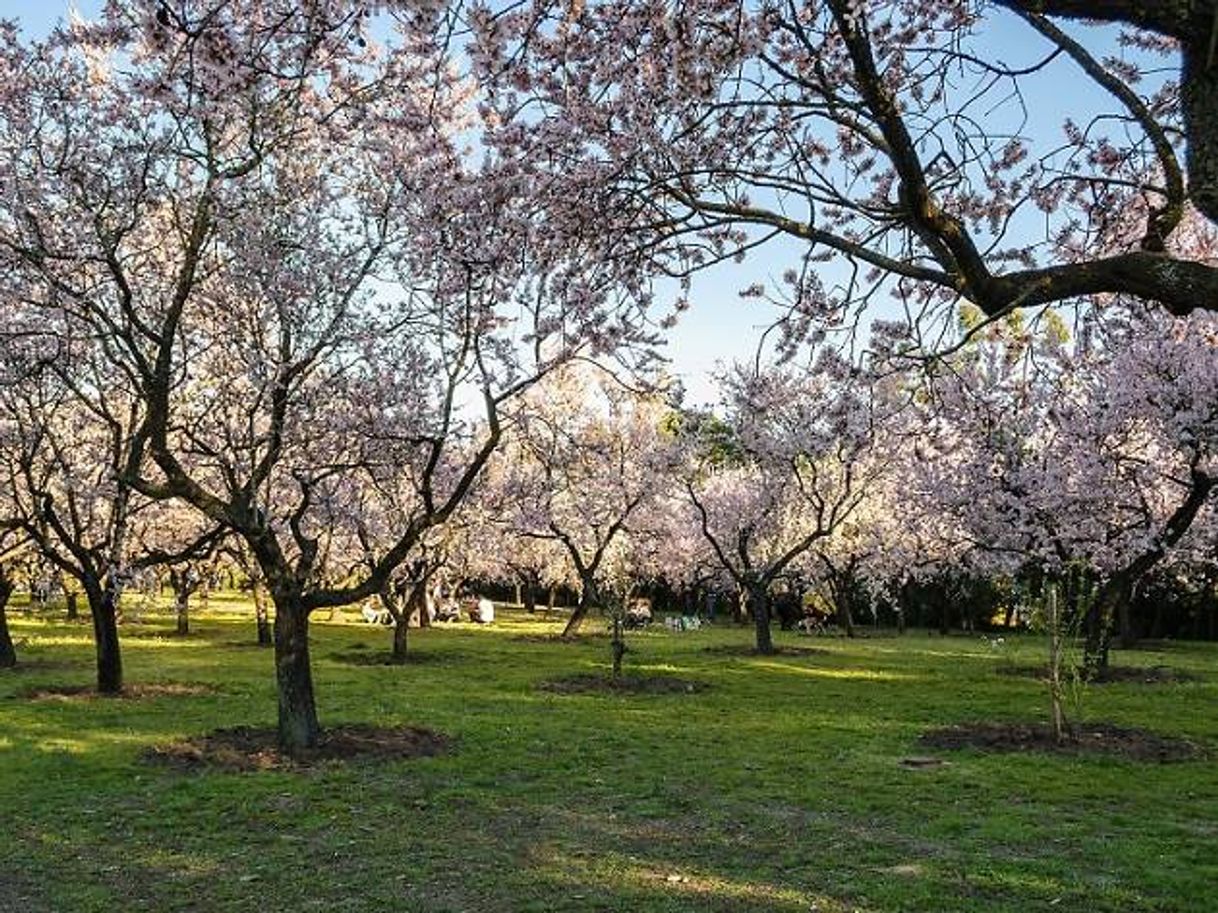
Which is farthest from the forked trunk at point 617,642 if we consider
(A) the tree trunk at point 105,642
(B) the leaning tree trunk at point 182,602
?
(B) the leaning tree trunk at point 182,602

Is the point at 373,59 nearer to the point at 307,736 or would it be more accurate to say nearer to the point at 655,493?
the point at 307,736

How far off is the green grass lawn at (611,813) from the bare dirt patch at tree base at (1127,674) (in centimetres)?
334

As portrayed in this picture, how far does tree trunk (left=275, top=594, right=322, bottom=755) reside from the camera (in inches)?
466

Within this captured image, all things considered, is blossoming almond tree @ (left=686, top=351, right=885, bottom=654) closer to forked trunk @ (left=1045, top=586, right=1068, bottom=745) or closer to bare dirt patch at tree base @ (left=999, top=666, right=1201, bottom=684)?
forked trunk @ (left=1045, top=586, right=1068, bottom=745)

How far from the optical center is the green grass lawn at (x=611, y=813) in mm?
7027

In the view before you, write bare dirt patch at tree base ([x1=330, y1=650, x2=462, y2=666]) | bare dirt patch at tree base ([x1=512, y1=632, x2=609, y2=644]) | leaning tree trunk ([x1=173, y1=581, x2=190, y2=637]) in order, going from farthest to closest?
bare dirt patch at tree base ([x1=512, y1=632, x2=609, y2=644]) < leaning tree trunk ([x1=173, y1=581, x2=190, y2=637]) < bare dirt patch at tree base ([x1=330, y1=650, x2=462, y2=666])

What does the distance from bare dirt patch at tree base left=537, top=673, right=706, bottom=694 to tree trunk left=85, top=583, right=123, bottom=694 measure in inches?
288

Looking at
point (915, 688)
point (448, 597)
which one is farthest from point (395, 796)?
point (448, 597)

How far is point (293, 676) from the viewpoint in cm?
1195

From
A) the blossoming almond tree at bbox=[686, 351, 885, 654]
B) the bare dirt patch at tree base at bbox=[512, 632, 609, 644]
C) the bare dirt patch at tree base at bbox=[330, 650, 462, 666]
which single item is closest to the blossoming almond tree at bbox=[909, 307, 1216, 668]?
the blossoming almond tree at bbox=[686, 351, 885, 654]

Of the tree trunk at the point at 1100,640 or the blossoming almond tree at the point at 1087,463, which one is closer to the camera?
the tree trunk at the point at 1100,640

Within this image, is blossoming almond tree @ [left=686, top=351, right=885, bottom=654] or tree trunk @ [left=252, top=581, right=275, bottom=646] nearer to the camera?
blossoming almond tree @ [left=686, top=351, right=885, bottom=654]

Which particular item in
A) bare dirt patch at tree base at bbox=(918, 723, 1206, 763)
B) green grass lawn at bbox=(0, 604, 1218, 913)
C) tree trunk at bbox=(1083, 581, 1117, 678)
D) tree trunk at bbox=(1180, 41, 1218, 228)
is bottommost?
green grass lawn at bbox=(0, 604, 1218, 913)

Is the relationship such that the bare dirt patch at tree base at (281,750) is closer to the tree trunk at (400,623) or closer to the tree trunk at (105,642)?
the tree trunk at (105,642)
